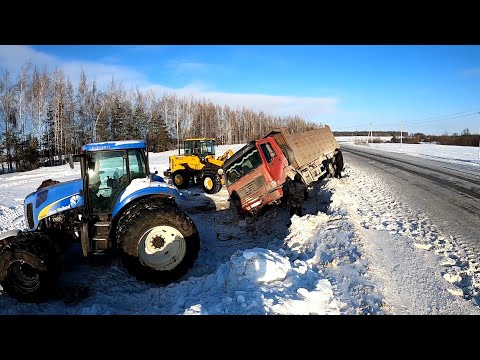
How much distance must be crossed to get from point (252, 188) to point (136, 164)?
3.61m

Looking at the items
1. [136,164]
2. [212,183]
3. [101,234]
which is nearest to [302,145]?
[212,183]

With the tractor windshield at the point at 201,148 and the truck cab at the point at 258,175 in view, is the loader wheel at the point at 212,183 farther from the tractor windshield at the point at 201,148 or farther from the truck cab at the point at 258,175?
the truck cab at the point at 258,175

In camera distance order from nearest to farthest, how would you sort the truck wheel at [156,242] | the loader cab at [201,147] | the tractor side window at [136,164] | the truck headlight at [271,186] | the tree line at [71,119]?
the truck wheel at [156,242] → the tractor side window at [136,164] → the truck headlight at [271,186] → the loader cab at [201,147] → the tree line at [71,119]

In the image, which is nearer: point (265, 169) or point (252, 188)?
point (265, 169)

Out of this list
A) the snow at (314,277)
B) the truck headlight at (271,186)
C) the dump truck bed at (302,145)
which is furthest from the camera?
the dump truck bed at (302,145)

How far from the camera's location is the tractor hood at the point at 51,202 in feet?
18.2

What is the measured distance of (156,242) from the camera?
16.9 feet

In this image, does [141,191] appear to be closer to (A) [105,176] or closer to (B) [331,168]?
(A) [105,176]

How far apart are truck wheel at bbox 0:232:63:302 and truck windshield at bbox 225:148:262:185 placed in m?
5.29

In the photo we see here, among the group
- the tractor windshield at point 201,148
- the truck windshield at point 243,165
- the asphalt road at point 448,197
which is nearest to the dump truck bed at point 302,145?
the truck windshield at point 243,165

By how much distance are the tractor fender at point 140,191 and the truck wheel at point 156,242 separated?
228 millimetres
